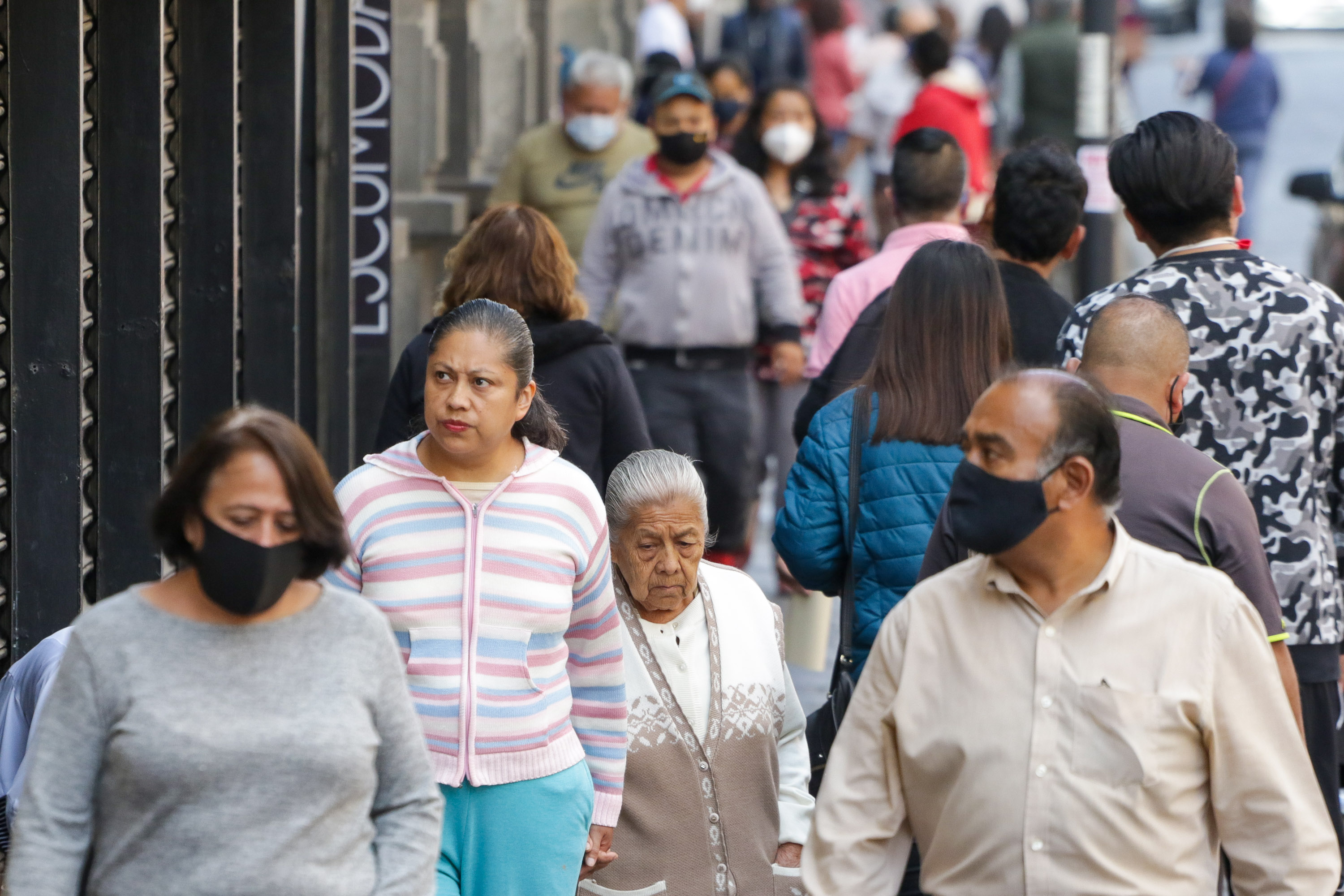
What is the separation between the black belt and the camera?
7625 millimetres

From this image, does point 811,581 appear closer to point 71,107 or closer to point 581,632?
point 581,632

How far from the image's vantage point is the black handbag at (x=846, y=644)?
4344 millimetres

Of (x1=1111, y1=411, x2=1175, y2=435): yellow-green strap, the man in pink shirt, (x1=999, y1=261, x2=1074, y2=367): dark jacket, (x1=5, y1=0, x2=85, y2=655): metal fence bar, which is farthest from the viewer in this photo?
the man in pink shirt

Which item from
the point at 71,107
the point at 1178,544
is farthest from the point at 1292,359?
the point at 71,107

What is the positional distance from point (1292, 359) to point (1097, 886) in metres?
1.91

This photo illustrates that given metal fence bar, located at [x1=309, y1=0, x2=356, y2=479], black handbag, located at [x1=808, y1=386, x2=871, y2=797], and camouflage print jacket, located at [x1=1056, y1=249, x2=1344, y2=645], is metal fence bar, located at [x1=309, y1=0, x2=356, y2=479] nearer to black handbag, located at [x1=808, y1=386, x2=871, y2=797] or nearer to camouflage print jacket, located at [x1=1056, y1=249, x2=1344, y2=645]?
black handbag, located at [x1=808, y1=386, x2=871, y2=797]

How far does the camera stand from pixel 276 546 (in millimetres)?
2801

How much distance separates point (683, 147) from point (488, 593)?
4.14 meters

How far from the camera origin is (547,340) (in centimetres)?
508

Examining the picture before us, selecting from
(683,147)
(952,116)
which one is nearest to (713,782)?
(683,147)

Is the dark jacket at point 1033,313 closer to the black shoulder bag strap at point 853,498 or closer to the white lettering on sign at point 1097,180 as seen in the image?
the black shoulder bag strap at point 853,498

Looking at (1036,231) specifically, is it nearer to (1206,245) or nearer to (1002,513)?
(1206,245)

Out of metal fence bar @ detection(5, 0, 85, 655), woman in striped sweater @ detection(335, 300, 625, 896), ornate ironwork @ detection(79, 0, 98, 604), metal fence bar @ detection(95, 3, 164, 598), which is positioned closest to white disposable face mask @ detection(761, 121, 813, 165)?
metal fence bar @ detection(95, 3, 164, 598)

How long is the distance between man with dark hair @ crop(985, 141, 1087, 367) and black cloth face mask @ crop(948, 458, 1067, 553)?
7.72 ft
